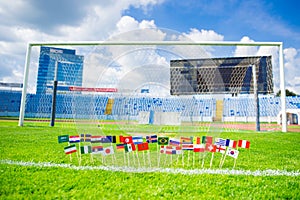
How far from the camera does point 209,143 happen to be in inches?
164

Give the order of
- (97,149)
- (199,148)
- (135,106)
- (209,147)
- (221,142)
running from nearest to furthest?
1. (97,149)
2. (199,148)
3. (209,147)
4. (221,142)
5. (135,106)

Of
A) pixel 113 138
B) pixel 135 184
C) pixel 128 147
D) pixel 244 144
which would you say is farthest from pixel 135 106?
pixel 135 184

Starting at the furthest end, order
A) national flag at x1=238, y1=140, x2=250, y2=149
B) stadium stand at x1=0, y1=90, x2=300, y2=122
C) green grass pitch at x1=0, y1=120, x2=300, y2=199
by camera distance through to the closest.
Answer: stadium stand at x1=0, y1=90, x2=300, y2=122 → national flag at x1=238, y1=140, x2=250, y2=149 → green grass pitch at x1=0, y1=120, x2=300, y2=199

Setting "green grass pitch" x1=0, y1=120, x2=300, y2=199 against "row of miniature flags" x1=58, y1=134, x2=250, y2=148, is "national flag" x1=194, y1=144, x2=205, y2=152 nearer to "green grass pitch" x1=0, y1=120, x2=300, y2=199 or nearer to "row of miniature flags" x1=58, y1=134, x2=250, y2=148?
"row of miniature flags" x1=58, y1=134, x2=250, y2=148

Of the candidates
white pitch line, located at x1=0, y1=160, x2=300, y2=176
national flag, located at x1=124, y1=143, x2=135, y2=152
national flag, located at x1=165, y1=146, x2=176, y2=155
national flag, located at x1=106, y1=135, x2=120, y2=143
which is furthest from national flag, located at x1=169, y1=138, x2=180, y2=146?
national flag, located at x1=106, y1=135, x2=120, y2=143

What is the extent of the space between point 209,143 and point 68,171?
8.23 ft

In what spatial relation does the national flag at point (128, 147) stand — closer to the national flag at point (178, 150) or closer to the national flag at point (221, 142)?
the national flag at point (178, 150)

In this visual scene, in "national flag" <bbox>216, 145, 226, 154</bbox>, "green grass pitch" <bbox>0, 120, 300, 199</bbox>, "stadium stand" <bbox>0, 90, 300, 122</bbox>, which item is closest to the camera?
"green grass pitch" <bbox>0, 120, 300, 199</bbox>

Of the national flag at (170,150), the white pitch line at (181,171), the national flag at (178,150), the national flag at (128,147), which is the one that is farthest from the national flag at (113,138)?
the national flag at (178,150)

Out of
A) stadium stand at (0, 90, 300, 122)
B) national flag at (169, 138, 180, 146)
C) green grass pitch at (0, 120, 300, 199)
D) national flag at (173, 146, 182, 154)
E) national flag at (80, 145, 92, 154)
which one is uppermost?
stadium stand at (0, 90, 300, 122)

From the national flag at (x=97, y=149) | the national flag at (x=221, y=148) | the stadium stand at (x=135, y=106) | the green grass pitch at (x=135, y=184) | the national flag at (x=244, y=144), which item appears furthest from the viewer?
the stadium stand at (x=135, y=106)

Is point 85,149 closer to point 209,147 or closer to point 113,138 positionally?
point 113,138

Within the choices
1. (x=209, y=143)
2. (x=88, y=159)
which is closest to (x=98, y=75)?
(x=88, y=159)

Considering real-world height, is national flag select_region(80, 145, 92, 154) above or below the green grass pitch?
above
